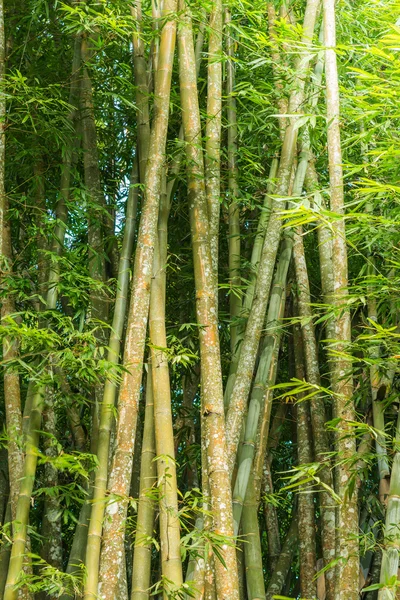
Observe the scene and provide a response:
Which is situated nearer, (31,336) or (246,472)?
(31,336)

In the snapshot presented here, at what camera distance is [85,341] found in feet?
10.7

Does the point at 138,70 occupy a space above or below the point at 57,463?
above

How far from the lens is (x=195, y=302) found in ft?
12.6

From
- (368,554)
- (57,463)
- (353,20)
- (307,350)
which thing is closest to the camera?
(57,463)

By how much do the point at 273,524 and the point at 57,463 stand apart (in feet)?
6.95

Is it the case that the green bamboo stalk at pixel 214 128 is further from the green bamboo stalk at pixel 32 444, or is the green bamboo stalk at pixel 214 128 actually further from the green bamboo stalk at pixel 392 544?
the green bamboo stalk at pixel 392 544

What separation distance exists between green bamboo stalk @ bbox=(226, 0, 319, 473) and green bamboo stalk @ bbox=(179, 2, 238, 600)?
10.7 inches

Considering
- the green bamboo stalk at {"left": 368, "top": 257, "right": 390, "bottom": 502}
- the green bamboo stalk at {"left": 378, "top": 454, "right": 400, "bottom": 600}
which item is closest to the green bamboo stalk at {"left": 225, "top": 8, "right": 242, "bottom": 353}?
the green bamboo stalk at {"left": 368, "top": 257, "right": 390, "bottom": 502}

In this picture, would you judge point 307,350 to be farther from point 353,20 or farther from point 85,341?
point 353,20

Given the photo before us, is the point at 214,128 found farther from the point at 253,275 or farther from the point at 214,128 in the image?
the point at 253,275

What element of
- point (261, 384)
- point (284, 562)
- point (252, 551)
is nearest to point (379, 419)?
point (261, 384)

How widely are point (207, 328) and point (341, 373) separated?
0.59m

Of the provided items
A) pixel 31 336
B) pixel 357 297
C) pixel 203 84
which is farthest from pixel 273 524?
pixel 203 84

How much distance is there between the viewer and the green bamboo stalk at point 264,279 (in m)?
3.39
